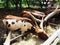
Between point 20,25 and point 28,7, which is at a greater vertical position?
point 20,25

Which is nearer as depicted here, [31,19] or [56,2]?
[31,19]

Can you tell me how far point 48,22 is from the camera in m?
3.59

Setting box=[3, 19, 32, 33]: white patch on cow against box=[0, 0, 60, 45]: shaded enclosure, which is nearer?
box=[3, 19, 32, 33]: white patch on cow

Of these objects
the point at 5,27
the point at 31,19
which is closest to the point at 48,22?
the point at 31,19

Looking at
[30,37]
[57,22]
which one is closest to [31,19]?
[30,37]

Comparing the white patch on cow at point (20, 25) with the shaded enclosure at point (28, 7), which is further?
the shaded enclosure at point (28, 7)

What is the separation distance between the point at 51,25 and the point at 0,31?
982mm

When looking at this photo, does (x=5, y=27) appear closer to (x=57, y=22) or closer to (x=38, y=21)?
(x=38, y=21)

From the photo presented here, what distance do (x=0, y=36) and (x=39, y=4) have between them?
1.91 m

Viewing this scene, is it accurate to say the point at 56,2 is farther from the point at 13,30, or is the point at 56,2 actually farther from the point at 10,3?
the point at 13,30

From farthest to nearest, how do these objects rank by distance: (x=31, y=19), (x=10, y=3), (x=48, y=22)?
(x=10, y=3)
(x=48, y=22)
(x=31, y=19)

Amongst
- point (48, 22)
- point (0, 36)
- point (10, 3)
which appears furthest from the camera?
point (10, 3)

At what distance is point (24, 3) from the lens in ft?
15.0

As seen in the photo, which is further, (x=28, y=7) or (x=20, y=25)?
(x=28, y=7)
